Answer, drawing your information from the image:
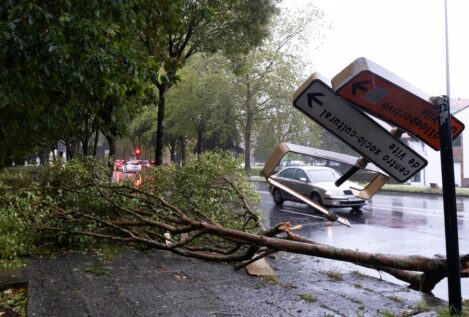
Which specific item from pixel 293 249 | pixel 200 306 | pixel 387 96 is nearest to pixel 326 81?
pixel 387 96

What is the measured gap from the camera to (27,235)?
6.41 meters

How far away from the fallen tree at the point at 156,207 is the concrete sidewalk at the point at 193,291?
0.31 meters

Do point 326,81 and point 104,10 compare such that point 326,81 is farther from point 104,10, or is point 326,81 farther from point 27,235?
point 27,235

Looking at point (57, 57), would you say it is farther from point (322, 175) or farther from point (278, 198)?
point (278, 198)

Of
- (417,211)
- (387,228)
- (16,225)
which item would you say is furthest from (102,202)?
(417,211)

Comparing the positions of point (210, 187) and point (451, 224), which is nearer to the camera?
point (451, 224)

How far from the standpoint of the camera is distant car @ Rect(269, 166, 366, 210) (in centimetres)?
1496

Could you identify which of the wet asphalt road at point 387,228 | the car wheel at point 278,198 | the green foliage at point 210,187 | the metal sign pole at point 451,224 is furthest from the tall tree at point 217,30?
the metal sign pole at point 451,224

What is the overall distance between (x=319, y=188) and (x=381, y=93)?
13293 mm

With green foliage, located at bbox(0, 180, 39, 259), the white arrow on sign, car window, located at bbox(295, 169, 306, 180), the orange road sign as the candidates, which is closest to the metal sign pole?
the white arrow on sign

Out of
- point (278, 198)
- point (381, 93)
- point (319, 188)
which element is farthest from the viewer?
point (278, 198)

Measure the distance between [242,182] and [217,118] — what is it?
28432 mm

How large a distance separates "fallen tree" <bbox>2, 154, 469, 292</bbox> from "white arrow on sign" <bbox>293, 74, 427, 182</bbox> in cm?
235

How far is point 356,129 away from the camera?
2590mm
